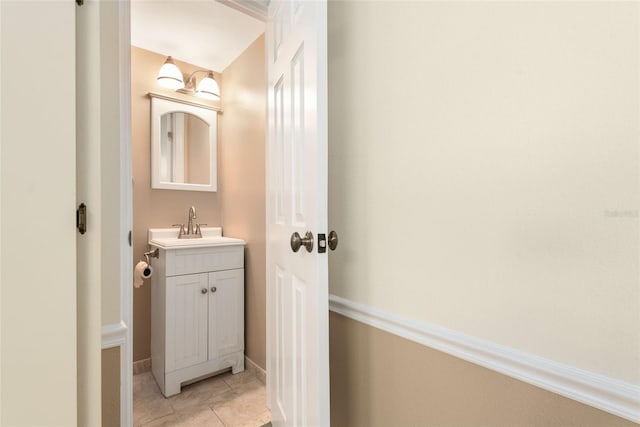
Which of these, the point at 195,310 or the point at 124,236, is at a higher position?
the point at 124,236

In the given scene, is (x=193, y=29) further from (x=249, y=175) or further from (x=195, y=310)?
(x=195, y=310)

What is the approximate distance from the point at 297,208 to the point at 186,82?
1964 mm

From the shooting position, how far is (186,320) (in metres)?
1.98

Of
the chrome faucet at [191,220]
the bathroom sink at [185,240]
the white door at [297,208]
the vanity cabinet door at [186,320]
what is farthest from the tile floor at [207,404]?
the chrome faucet at [191,220]

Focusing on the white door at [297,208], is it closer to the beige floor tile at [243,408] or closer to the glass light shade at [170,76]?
the beige floor tile at [243,408]

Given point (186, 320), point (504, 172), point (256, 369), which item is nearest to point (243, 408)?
point (256, 369)

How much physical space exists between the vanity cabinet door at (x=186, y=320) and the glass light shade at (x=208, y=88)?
1441mm

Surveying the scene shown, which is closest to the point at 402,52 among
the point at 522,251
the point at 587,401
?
the point at 522,251

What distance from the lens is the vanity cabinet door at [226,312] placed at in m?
2.08

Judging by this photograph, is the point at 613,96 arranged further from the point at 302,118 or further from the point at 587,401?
the point at 302,118

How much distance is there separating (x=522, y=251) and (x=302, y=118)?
743 mm

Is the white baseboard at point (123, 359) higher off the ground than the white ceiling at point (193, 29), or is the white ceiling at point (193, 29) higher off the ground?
the white ceiling at point (193, 29)

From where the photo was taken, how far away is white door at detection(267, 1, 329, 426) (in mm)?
902

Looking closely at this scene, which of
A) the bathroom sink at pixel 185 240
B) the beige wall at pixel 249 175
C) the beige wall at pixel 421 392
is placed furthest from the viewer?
the beige wall at pixel 249 175
